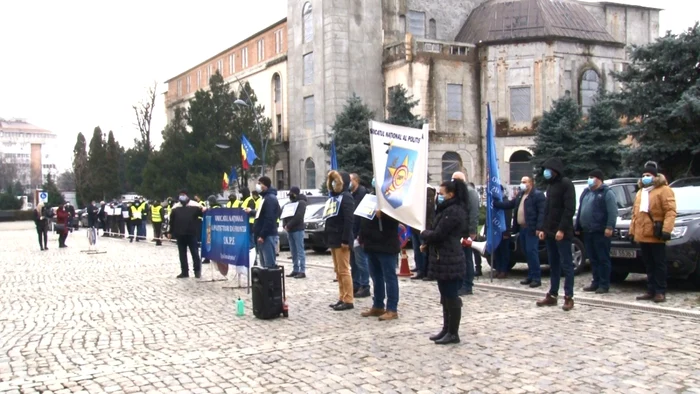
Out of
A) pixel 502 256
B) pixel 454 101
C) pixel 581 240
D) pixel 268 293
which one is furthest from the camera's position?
pixel 454 101

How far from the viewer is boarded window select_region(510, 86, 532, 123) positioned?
47531mm

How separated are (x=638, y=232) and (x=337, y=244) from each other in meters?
4.41

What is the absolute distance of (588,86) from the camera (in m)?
48.5

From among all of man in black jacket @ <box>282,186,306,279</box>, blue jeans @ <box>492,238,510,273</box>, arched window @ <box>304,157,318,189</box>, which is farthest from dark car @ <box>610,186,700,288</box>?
arched window @ <box>304,157,318,189</box>

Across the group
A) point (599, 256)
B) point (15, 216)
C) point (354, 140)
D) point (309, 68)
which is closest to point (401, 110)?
point (354, 140)

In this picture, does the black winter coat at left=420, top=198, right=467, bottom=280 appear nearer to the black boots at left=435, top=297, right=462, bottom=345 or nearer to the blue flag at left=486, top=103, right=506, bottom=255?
the black boots at left=435, top=297, right=462, bottom=345

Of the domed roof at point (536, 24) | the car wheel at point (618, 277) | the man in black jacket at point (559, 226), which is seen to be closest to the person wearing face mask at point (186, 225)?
the man in black jacket at point (559, 226)

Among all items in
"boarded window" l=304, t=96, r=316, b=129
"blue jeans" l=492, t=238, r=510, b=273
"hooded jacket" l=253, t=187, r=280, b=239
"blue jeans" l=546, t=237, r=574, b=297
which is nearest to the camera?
"blue jeans" l=546, t=237, r=574, b=297

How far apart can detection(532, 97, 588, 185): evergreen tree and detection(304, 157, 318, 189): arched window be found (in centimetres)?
1861

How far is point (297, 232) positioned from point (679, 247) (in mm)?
7269

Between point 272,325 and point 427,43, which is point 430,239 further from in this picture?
point 427,43

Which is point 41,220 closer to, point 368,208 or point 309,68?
point 368,208

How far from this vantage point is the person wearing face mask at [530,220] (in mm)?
12141

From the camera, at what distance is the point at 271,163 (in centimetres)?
5584
